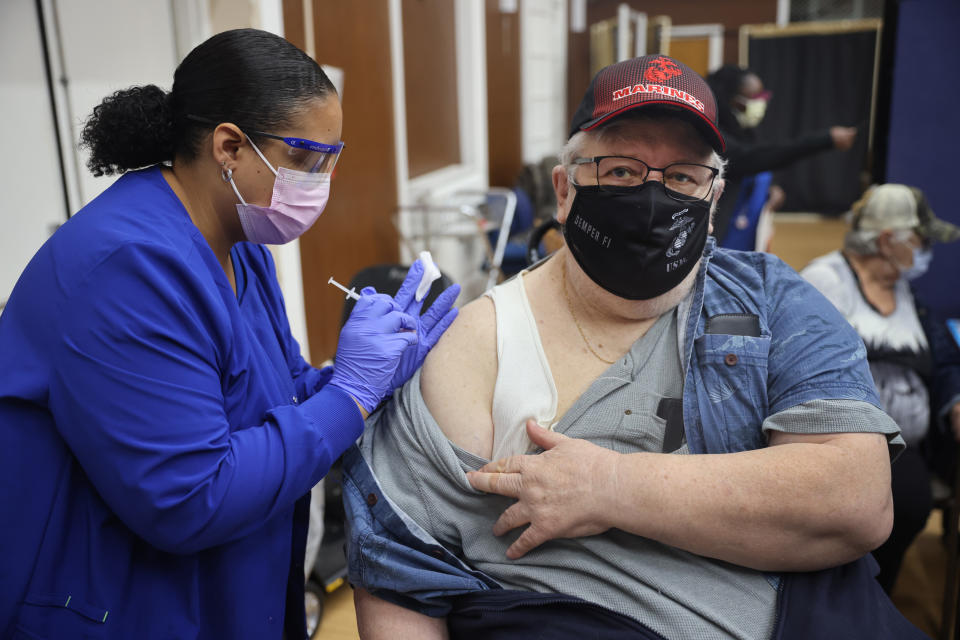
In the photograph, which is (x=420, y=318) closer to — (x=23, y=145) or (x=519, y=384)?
(x=519, y=384)

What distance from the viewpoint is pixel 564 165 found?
1.41 m

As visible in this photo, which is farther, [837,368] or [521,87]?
[521,87]

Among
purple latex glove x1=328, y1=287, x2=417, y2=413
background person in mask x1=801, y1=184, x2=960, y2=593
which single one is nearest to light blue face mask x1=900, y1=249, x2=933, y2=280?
background person in mask x1=801, y1=184, x2=960, y2=593

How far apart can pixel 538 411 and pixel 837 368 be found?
50cm

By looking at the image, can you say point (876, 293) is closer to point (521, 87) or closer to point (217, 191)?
point (217, 191)

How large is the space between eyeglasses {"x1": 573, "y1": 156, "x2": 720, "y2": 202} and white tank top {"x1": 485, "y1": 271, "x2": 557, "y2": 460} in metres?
0.29

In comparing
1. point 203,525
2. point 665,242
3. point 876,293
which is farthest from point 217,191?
point 876,293

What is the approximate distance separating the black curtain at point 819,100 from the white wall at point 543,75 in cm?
278

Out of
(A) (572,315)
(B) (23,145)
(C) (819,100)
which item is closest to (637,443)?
(A) (572,315)

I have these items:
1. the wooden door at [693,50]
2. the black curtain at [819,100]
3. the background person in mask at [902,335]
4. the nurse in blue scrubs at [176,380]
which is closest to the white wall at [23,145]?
the nurse in blue scrubs at [176,380]

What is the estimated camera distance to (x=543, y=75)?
339 inches

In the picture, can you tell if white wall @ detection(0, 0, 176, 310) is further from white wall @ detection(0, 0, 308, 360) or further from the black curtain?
the black curtain

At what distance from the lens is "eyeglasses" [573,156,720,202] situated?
130 centimetres

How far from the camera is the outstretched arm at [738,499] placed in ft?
3.72
